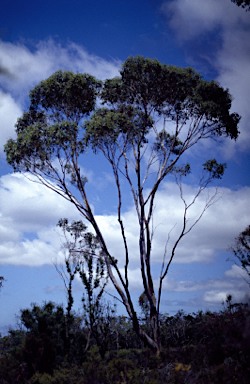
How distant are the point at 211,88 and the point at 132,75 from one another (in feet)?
11.1

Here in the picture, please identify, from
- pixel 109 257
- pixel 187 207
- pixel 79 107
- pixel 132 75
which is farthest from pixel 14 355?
pixel 132 75

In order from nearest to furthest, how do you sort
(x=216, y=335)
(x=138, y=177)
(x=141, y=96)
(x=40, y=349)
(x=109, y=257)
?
(x=40, y=349) → (x=216, y=335) → (x=109, y=257) → (x=138, y=177) → (x=141, y=96)

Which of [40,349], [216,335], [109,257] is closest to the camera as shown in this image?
[40,349]

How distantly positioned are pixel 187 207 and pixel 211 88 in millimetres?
5062

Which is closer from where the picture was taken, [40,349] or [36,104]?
[40,349]

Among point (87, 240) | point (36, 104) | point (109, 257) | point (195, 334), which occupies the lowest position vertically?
point (195, 334)

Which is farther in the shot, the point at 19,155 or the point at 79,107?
the point at 79,107

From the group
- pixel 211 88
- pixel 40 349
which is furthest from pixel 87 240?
pixel 211 88

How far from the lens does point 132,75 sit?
1385 cm

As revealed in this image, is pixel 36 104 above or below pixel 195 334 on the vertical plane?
above

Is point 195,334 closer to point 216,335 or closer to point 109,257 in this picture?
point 216,335

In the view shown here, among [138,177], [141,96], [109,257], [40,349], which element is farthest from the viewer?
[141,96]

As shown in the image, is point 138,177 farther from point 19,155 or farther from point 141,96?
point 19,155

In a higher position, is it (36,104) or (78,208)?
(36,104)
